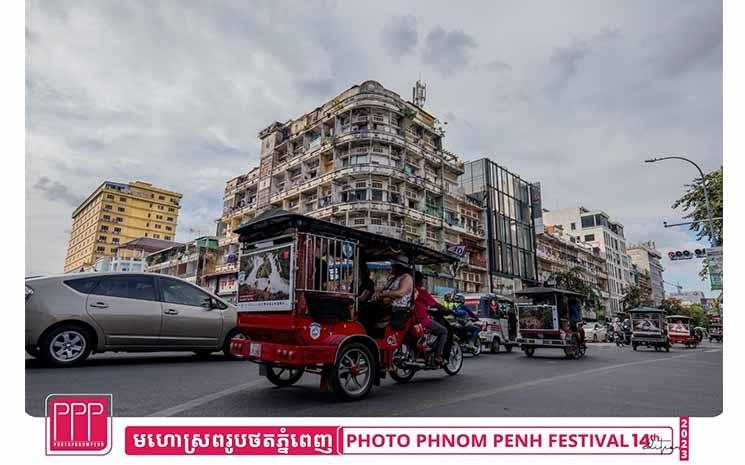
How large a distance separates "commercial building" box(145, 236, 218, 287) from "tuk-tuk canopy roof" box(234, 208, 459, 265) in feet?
117

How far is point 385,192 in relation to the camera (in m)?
29.7

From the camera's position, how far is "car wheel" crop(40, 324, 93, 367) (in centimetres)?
563

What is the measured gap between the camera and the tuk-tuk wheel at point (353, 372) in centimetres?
439

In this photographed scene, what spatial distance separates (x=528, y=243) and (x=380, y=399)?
138 feet

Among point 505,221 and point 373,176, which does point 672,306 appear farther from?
point 373,176

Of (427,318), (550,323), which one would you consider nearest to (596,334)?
(550,323)

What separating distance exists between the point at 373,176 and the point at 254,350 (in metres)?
25.9

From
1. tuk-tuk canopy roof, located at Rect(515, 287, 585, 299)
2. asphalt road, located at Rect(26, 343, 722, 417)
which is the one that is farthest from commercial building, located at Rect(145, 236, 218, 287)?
asphalt road, located at Rect(26, 343, 722, 417)

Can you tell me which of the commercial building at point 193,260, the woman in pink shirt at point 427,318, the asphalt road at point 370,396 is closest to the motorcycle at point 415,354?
the woman in pink shirt at point 427,318

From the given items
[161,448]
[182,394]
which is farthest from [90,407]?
[182,394]

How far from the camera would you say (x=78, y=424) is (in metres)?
3.27

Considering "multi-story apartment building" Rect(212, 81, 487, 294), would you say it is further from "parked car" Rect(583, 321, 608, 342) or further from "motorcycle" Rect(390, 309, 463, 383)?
"motorcycle" Rect(390, 309, 463, 383)

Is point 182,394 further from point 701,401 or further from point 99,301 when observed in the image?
point 701,401
